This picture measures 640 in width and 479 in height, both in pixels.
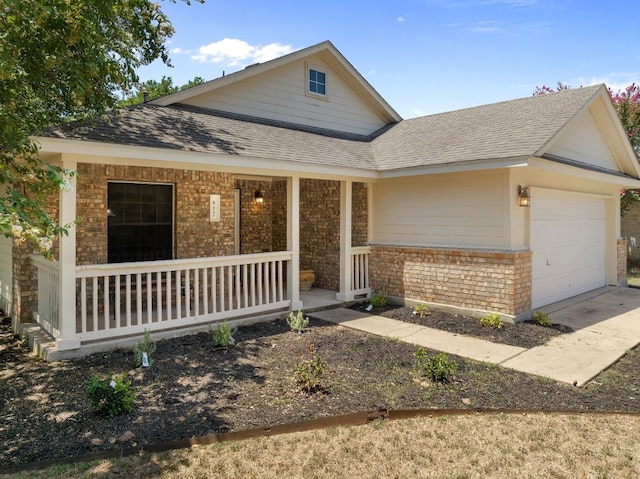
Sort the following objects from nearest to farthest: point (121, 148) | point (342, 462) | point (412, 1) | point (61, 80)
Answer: point (342, 462), point (61, 80), point (121, 148), point (412, 1)

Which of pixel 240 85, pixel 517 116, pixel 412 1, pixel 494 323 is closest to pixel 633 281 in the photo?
pixel 517 116

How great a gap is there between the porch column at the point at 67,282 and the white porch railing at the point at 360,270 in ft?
17.6

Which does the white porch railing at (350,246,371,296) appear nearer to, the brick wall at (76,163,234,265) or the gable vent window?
the brick wall at (76,163,234,265)

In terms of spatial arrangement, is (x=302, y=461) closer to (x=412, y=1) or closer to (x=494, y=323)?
(x=494, y=323)

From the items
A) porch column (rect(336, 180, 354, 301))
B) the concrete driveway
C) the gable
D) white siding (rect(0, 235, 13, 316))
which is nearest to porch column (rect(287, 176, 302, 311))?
porch column (rect(336, 180, 354, 301))

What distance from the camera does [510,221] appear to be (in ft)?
24.4

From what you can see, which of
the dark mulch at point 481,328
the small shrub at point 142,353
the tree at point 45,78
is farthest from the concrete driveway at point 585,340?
the tree at point 45,78

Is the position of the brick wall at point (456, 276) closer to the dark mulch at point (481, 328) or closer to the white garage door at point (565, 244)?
the dark mulch at point (481, 328)

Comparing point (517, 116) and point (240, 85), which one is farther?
point (240, 85)

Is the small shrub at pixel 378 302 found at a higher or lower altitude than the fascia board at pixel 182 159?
lower

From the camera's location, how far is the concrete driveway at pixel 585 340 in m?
5.31

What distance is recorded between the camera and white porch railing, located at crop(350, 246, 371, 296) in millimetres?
9352

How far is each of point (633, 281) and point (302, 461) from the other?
A: 537 inches

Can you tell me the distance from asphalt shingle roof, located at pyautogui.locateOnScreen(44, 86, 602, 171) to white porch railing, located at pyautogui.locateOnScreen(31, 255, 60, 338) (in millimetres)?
2044
